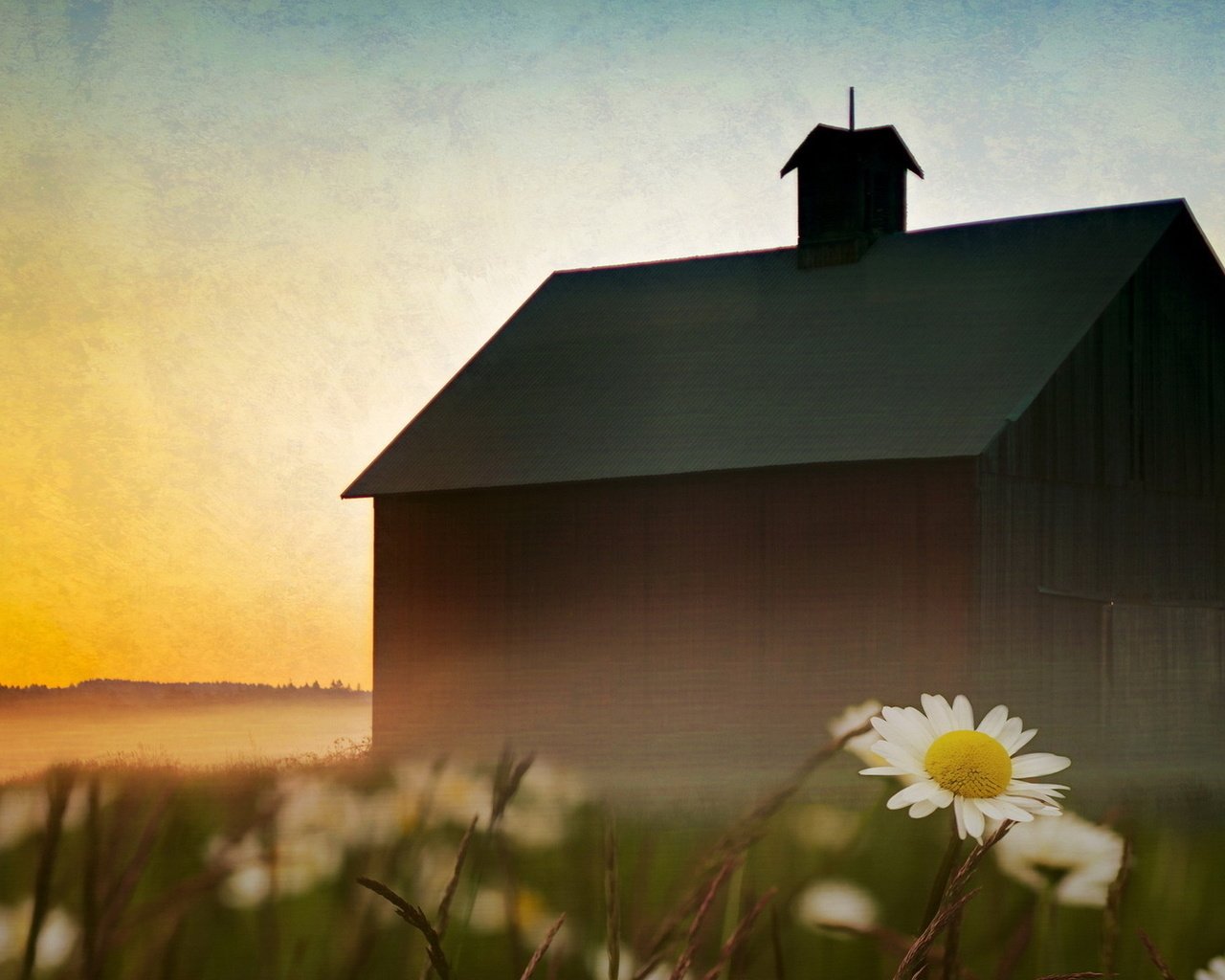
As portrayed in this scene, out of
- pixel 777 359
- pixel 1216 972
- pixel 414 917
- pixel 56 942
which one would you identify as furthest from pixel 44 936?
pixel 777 359

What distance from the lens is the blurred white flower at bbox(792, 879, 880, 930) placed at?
1709 millimetres

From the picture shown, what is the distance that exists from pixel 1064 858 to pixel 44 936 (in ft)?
3.76

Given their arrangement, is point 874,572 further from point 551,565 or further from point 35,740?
point 35,740

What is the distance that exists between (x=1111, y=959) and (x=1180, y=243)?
16.2 m

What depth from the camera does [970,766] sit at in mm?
1313

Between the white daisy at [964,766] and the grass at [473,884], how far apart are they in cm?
22

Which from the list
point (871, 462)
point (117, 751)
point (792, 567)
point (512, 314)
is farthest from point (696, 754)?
point (117, 751)

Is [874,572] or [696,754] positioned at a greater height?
[874,572]

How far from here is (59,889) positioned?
179 centimetres

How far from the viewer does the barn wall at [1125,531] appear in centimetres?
1384

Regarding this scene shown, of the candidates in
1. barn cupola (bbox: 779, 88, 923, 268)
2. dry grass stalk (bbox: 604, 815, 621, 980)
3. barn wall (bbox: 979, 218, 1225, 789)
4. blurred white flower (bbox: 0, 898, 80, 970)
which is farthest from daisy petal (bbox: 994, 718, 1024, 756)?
barn cupola (bbox: 779, 88, 923, 268)

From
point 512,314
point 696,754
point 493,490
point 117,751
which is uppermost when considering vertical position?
point 512,314

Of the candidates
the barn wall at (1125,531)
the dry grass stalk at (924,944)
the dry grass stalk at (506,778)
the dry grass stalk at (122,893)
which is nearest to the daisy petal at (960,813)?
the dry grass stalk at (924,944)

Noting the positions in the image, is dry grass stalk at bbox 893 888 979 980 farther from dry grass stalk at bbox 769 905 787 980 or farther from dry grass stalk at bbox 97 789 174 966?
dry grass stalk at bbox 97 789 174 966
